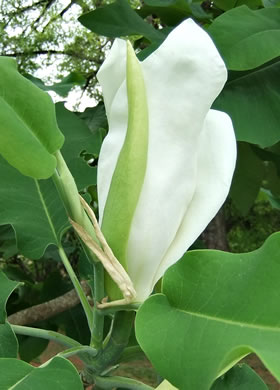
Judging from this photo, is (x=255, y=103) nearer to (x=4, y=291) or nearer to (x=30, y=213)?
(x=30, y=213)

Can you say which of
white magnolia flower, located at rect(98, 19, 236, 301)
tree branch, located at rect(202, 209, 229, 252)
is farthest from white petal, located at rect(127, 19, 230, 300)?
tree branch, located at rect(202, 209, 229, 252)

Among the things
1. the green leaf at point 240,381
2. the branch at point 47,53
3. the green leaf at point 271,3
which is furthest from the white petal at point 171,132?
the branch at point 47,53

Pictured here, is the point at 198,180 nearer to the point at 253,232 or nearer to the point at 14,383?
the point at 14,383

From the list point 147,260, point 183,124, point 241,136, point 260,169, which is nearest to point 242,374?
point 147,260

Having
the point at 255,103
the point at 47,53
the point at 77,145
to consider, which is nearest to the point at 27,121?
the point at 77,145

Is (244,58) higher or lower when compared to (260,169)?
higher

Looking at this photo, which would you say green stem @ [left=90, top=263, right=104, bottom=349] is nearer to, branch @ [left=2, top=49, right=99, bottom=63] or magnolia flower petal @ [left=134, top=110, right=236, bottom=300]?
magnolia flower petal @ [left=134, top=110, right=236, bottom=300]
